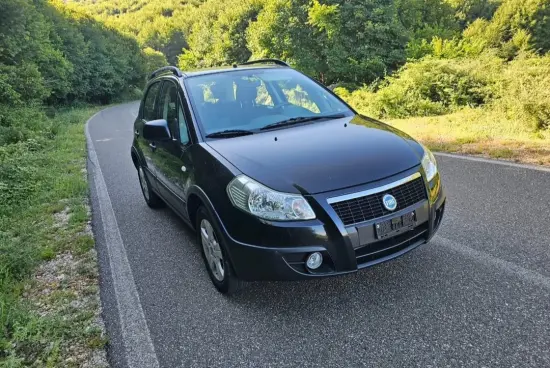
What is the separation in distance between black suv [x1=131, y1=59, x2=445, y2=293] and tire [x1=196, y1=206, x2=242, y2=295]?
11 mm

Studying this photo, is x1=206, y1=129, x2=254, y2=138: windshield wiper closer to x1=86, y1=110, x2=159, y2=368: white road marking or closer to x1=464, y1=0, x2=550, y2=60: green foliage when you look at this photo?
x1=86, y1=110, x2=159, y2=368: white road marking

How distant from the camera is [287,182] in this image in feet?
9.50

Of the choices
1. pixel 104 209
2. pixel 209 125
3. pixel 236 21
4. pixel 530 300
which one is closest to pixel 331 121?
pixel 209 125

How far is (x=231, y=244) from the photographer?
3.09m

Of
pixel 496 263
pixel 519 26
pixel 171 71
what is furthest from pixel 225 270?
pixel 519 26

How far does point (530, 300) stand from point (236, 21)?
6008cm

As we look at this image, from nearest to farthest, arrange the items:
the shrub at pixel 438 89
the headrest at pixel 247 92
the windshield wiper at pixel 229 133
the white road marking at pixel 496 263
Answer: the white road marking at pixel 496 263 → the windshield wiper at pixel 229 133 → the headrest at pixel 247 92 → the shrub at pixel 438 89

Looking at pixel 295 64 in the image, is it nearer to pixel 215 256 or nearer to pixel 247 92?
pixel 247 92

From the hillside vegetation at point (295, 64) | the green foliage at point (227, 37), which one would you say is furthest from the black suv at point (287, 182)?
the green foliage at point (227, 37)

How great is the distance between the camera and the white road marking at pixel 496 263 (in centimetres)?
313

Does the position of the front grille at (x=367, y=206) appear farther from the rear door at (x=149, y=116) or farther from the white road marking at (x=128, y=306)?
the rear door at (x=149, y=116)

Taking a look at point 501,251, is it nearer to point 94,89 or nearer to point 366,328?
point 366,328

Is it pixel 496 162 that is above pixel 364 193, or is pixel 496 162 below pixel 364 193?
below

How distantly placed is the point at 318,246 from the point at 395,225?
21.8 inches
